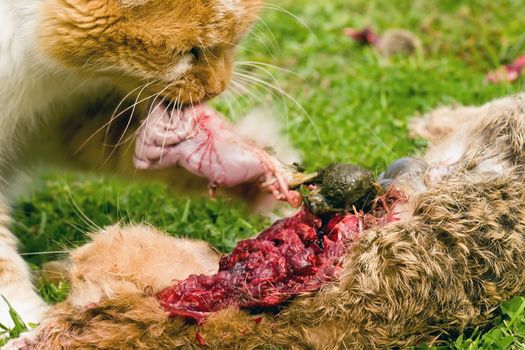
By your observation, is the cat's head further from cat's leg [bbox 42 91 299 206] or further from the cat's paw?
cat's leg [bbox 42 91 299 206]

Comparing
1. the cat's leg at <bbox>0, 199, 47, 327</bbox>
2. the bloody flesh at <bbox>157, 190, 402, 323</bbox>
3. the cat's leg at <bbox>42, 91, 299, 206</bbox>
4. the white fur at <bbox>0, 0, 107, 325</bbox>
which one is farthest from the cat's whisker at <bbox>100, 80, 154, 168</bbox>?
the bloody flesh at <bbox>157, 190, 402, 323</bbox>

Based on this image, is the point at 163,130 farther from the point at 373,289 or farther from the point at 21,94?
the point at 373,289

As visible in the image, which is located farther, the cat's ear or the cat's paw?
the cat's paw

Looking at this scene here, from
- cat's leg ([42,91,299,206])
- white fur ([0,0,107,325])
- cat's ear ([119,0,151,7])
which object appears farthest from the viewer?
cat's leg ([42,91,299,206])

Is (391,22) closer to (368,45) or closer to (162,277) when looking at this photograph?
(368,45)

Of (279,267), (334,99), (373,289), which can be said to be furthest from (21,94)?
(334,99)

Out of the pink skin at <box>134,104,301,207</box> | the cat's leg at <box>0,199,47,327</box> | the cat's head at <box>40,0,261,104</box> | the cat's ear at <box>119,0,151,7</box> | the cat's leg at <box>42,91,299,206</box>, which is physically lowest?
the cat's leg at <box>0,199,47,327</box>

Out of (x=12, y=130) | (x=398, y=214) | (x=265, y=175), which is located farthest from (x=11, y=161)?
(x=398, y=214)
